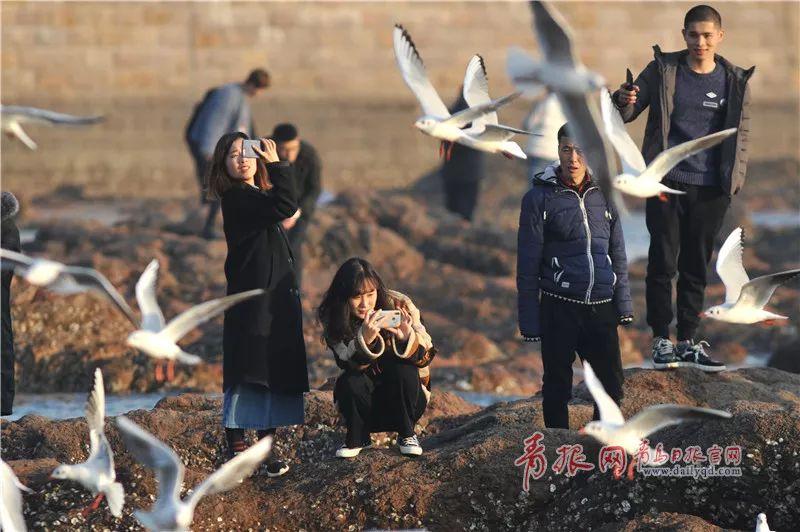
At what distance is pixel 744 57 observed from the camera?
86.9 ft

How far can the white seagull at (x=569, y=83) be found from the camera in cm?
627

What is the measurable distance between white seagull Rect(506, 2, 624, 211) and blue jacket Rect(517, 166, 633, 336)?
0.74 meters

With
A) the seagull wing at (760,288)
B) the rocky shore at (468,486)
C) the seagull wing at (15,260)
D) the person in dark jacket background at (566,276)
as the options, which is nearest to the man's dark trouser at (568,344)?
the person in dark jacket background at (566,276)

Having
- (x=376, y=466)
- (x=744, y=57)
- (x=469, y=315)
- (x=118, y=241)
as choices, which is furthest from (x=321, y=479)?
(x=744, y=57)

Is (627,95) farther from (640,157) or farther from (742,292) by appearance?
(742,292)

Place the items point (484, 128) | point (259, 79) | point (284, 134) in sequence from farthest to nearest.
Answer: point (259, 79) < point (284, 134) < point (484, 128)

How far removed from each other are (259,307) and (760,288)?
212cm

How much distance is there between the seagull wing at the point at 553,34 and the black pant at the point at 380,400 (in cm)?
153

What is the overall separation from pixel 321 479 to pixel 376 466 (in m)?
0.24

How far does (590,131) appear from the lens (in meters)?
6.43

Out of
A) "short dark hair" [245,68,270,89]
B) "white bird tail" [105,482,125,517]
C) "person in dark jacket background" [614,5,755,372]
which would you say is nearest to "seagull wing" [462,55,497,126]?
"person in dark jacket background" [614,5,755,372]

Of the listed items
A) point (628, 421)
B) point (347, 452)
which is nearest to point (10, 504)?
point (347, 452)

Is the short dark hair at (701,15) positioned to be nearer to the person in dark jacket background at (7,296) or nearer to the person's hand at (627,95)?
the person's hand at (627,95)

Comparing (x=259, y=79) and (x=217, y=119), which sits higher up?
(x=259, y=79)
